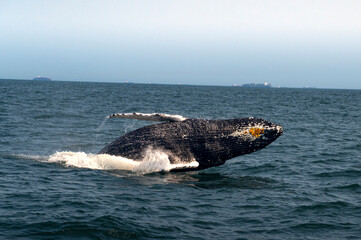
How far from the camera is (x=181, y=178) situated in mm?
11547

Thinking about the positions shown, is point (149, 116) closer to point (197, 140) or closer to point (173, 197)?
point (197, 140)

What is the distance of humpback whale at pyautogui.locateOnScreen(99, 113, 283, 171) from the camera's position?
1183 cm

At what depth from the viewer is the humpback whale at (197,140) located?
1183 centimetres

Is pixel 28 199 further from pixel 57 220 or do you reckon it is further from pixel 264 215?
pixel 264 215

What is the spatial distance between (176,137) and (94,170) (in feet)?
8.59

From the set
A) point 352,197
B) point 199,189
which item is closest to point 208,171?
point 199,189

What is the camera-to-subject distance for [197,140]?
12023mm

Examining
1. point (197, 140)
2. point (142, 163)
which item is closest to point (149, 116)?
point (142, 163)

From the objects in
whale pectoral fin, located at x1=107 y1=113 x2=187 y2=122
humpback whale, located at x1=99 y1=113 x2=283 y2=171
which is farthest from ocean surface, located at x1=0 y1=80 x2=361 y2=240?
whale pectoral fin, located at x1=107 y1=113 x2=187 y2=122

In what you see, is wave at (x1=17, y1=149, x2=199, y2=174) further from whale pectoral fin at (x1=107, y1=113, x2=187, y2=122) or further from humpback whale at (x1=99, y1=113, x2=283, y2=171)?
whale pectoral fin at (x1=107, y1=113, x2=187, y2=122)

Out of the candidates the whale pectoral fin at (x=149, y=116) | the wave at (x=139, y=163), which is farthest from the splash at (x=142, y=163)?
the whale pectoral fin at (x=149, y=116)

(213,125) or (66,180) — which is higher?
(213,125)

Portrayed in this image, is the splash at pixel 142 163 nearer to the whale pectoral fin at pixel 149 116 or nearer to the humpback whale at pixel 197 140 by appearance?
the humpback whale at pixel 197 140

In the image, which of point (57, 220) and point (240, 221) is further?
point (240, 221)
